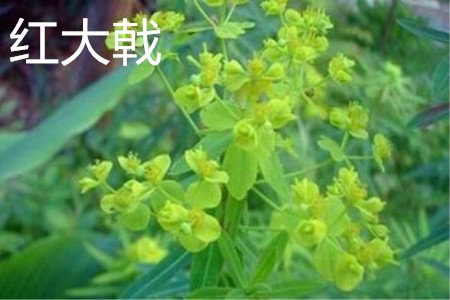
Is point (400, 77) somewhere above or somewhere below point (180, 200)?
below

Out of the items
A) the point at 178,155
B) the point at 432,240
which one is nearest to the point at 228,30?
the point at 432,240

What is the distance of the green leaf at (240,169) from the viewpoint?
0.65 m

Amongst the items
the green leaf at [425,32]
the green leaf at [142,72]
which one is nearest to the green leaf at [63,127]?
the green leaf at [425,32]

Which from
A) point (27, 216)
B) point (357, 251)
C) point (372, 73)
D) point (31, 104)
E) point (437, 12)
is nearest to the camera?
point (357, 251)

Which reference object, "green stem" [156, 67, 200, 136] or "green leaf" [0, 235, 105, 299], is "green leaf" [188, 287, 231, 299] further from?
"green leaf" [0, 235, 105, 299]

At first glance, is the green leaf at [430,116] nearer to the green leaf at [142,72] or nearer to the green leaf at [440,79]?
the green leaf at [440,79]

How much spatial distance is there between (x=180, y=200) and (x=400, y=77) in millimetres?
894

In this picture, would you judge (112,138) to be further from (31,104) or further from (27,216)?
(31,104)

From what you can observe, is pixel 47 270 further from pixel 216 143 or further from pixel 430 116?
pixel 216 143

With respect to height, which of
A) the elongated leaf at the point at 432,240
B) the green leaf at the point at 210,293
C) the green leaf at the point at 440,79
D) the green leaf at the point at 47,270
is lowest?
the green leaf at the point at 47,270

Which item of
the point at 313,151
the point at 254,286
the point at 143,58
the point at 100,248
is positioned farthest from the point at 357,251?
the point at 100,248

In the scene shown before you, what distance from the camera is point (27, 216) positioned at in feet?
7.88

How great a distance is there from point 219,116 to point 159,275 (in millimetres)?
198

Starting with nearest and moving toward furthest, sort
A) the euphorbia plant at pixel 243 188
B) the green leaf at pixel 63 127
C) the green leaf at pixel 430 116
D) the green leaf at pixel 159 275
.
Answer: the euphorbia plant at pixel 243 188, the green leaf at pixel 159 275, the green leaf at pixel 430 116, the green leaf at pixel 63 127
